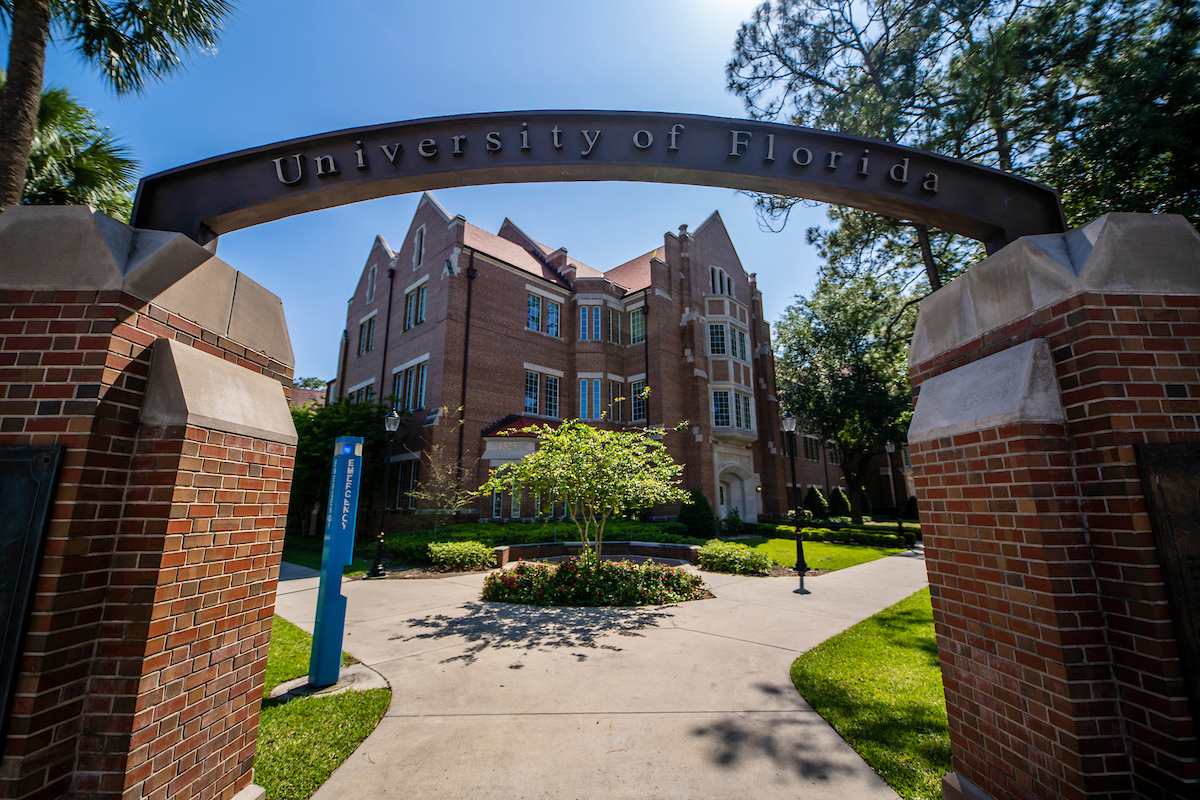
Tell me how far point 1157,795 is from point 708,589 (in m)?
8.79

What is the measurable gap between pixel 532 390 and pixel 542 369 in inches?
43.5

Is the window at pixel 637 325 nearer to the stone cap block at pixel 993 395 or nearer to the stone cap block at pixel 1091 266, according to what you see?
the stone cap block at pixel 993 395

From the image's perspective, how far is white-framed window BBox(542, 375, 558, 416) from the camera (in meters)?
23.7

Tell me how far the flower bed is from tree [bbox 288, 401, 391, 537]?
1174cm

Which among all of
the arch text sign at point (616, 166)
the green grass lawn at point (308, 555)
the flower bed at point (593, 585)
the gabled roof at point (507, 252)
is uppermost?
the gabled roof at point (507, 252)

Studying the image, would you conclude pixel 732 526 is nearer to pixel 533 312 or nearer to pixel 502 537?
pixel 502 537

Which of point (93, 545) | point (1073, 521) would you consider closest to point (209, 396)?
point (93, 545)

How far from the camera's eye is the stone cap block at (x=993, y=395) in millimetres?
2365

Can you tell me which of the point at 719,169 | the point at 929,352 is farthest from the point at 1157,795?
the point at 719,169

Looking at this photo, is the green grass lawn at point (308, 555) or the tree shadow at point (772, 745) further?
the green grass lawn at point (308, 555)

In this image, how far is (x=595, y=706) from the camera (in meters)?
4.59

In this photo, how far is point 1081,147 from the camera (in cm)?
732

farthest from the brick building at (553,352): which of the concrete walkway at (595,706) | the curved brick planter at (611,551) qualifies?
the concrete walkway at (595,706)

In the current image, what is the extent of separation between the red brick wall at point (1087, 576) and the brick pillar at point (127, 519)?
391 centimetres
